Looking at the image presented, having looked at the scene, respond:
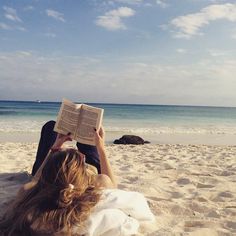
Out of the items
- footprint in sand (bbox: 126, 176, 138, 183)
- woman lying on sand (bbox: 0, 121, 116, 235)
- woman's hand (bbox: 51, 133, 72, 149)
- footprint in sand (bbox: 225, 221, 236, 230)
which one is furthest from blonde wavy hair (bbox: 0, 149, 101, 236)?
footprint in sand (bbox: 126, 176, 138, 183)

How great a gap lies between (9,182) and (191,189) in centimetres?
223

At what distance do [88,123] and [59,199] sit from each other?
A: 3.50 ft

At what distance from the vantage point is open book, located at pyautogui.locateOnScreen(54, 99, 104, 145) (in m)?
3.53

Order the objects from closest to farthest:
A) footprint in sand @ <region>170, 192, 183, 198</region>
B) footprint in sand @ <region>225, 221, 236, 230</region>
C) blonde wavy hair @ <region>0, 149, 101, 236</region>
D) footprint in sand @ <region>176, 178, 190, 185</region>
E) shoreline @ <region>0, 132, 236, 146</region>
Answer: blonde wavy hair @ <region>0, 149, 101, 236</region> < footprint in sand @ <region>225, 221, 236, 230</region> < footprint in sand @ <region>170, 192, 183, 198</region> < footprint in sand @ <region>176, 178, 190, 185</region> < shoreline @ <region>0, 132, 236, 146</region>

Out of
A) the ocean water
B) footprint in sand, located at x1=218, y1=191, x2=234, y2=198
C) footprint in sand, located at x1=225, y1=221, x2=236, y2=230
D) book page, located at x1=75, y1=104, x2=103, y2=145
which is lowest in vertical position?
the ocean water

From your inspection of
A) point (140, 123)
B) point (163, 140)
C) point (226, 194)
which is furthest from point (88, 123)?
point (140, 123)

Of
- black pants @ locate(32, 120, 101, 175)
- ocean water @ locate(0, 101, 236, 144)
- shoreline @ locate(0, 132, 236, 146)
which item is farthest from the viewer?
ocean water @ locate(0, 101, 236, 144)

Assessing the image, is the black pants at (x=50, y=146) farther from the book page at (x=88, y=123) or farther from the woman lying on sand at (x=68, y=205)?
the woman lying on sand at (x=68, y=205)

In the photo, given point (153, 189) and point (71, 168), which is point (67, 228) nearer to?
point (71, 168)

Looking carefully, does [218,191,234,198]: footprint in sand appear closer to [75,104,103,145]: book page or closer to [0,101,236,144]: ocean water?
[75,104,103,145]: book page

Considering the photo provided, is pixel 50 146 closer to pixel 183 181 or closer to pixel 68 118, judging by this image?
pixel 68 118

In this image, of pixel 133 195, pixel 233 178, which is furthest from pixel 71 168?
pixel 233 178

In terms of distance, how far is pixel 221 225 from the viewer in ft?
11.2

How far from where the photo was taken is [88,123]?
3.57 metres
